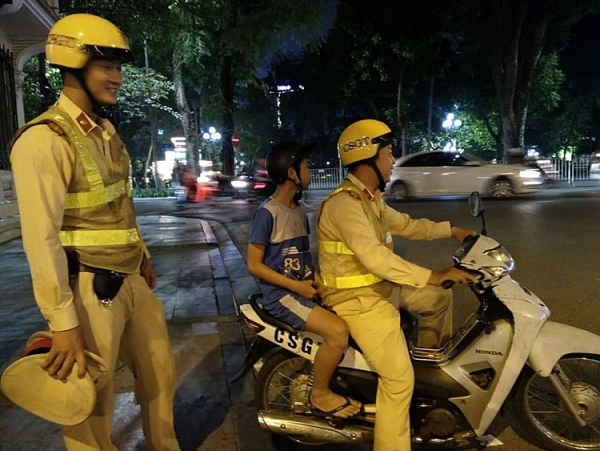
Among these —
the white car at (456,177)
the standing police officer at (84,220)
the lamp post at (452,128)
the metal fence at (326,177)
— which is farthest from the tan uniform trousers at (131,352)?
the lamp post at (452,128)

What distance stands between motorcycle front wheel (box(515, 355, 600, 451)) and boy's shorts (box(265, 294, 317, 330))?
1.17 meters

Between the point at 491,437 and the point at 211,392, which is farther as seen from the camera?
the point at 211,392

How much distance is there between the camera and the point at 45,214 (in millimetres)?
2086

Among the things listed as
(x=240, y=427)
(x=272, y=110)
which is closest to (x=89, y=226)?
(x=240, y=427)

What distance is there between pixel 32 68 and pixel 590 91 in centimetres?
3053

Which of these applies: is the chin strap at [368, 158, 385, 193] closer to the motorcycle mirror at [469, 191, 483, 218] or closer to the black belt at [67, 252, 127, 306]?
the motorcycle mirror at [469, 191, 483, 218]

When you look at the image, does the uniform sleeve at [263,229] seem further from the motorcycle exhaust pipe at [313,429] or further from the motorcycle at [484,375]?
the motorcycle exhaust pipe at [313,429]

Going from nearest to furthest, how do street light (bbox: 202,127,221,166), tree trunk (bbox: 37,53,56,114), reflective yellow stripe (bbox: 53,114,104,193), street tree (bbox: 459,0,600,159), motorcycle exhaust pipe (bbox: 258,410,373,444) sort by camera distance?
reflective yellow stripe (bbox: 53,114,104,193) < motorcycle exhaust pipe (bbox: 258,410,373,444) < tree trunk (bbox: 37,53,56,114) < street tree (bbox: 459,0,600,159) < street light (bbox: 202,127,221,166)

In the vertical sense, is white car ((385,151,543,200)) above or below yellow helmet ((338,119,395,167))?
below

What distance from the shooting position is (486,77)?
31672 mm

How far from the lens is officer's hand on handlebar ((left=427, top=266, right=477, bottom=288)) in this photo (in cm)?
284

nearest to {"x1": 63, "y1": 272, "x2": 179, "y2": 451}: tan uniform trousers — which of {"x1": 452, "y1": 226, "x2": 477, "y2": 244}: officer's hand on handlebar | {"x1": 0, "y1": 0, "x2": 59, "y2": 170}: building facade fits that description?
{"x1": 452, "y1": 226, "x2": 477, "y2": 244}: officer's hand on handlebar

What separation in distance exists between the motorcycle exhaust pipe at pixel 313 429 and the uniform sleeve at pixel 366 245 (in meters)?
0.85

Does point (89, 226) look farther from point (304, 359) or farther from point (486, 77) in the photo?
point (486, 77)
